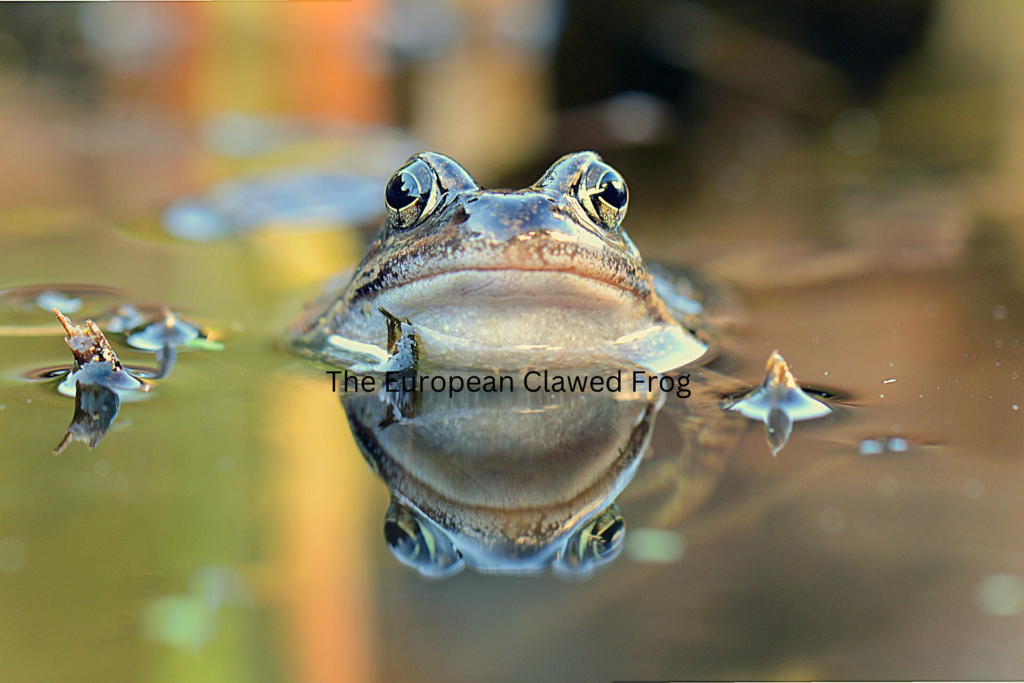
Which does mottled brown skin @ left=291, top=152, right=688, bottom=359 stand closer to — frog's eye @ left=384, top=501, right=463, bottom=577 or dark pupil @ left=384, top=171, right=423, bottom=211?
dark pupil @ left=384, top=171, right=423, bottom=211

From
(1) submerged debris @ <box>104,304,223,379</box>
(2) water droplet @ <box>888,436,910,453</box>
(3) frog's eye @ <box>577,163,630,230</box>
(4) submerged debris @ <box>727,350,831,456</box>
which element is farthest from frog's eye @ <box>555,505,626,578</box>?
(1) submerged debris @ <box>104,304,223,379</box>

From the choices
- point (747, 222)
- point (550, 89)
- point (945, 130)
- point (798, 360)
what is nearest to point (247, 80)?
point (550, 89)

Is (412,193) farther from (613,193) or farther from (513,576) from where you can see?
(513,576)

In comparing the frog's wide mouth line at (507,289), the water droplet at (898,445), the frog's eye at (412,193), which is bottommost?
the water droplet at (898,445)

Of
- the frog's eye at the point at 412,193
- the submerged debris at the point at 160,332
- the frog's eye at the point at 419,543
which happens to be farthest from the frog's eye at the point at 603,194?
the submerged debris at the point at 160,332

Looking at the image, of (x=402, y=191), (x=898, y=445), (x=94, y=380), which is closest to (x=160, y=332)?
(x=94, y=380)

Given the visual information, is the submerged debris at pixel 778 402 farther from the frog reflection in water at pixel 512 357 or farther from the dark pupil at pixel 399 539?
the dark pupil at pixel 399 539
